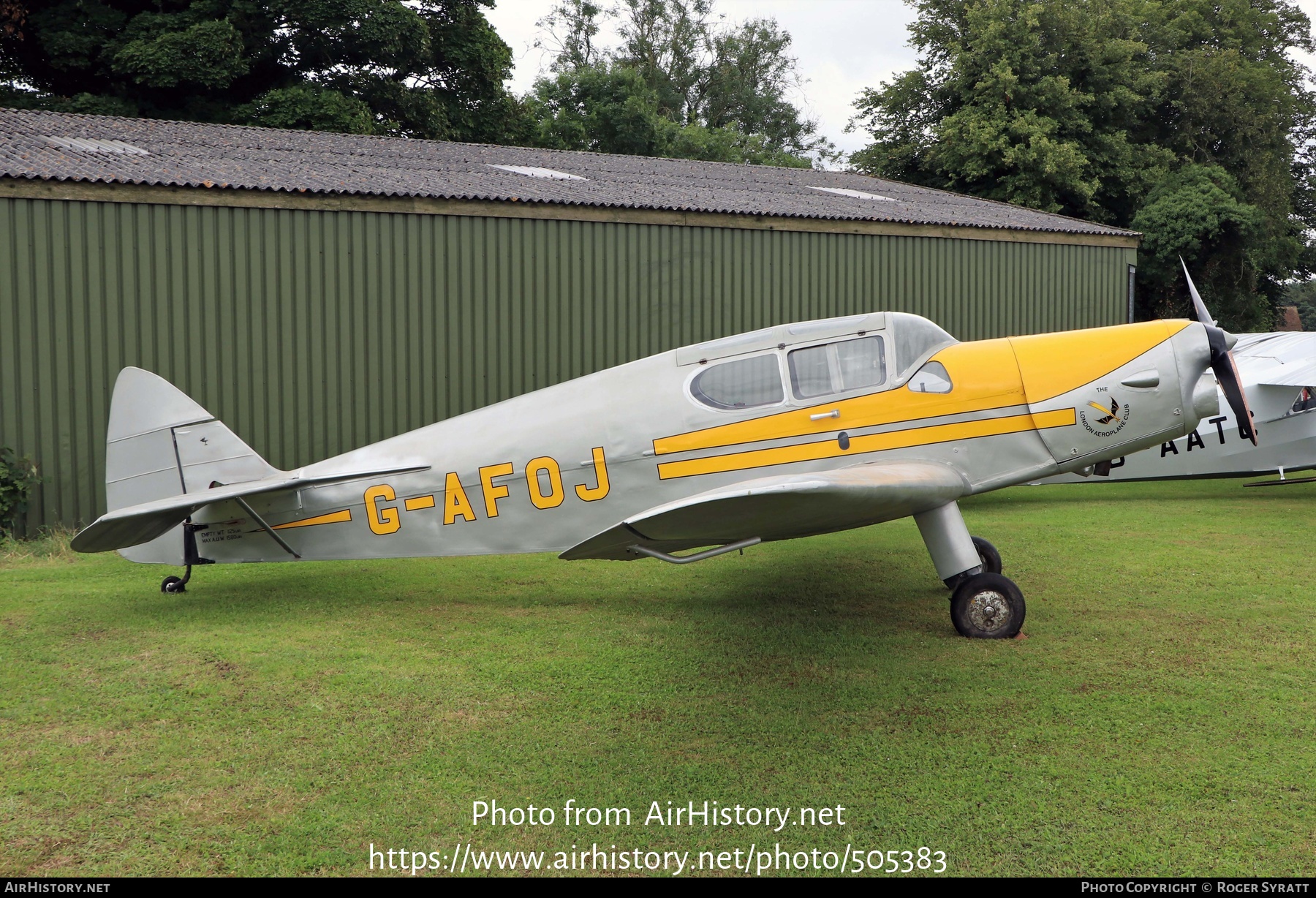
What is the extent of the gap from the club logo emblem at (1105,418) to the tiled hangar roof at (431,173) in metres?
7.71

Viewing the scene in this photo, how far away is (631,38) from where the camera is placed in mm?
49656

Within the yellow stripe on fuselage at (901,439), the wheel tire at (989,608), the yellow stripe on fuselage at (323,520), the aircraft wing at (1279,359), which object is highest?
the aircraft wing at (1279,359)

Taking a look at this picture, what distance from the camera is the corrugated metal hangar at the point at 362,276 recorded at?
1044cm

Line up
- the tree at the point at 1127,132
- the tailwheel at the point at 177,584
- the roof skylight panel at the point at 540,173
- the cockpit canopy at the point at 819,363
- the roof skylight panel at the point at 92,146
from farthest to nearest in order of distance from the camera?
the tree at the point at 1127,132
the roof skylight panel at the point at 540,173
the roof skylight panel at the point at 92,146
the tailwheel at the point at 177,584
the cockpit canopy at the point at 819,363

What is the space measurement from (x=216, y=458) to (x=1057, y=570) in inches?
279

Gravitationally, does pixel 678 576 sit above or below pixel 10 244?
below

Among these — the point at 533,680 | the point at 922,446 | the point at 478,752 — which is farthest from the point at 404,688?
the point at 922,446

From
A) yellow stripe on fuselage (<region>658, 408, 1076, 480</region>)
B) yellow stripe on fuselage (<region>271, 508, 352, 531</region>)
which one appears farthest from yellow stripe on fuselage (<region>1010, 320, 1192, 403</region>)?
yellow stripe on fuselage (<region>271, 508, 352, 531</region>)

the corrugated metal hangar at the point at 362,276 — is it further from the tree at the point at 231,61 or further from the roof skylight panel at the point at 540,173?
the tree at the point at 231,61

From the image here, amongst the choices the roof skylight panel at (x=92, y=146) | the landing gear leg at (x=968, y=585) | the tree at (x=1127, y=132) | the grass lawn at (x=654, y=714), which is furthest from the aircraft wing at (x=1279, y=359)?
the tree at (x=1127, y=132)

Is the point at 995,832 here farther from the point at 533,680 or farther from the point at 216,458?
the point at 216,458

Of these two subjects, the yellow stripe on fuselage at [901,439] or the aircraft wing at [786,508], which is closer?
the aircraft wing at [786,508]

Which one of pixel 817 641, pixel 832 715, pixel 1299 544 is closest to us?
pixel 832 715

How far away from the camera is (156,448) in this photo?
7328 mm
